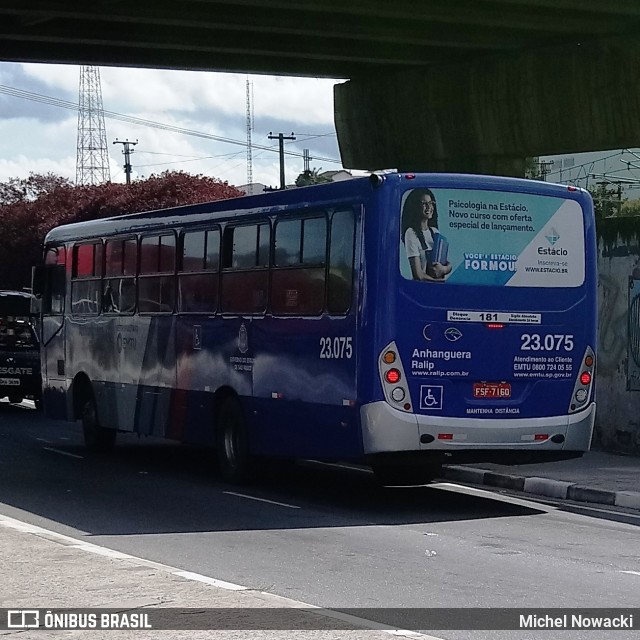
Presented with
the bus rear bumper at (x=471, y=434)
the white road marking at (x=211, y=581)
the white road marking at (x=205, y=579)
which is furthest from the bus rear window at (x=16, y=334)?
the white road marking at (x=211, y=581)

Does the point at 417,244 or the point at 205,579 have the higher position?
the point at 417,244

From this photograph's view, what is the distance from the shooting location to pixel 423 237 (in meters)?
13.6

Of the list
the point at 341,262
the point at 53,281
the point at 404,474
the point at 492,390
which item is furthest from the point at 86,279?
the point at 492,390

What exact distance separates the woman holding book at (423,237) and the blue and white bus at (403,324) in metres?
0.01

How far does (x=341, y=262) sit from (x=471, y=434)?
2.09 m

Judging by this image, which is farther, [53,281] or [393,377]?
[53,281]

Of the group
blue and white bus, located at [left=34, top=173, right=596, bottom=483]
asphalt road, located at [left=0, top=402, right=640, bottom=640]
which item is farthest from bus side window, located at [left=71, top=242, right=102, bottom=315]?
blue and white bus, located at [left=34, top=173, right=596, bottom=483]

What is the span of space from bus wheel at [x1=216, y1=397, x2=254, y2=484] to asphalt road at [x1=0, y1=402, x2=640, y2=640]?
0.18 metres

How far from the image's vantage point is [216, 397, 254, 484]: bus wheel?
15734 mm

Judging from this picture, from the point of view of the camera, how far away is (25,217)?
60312 mm

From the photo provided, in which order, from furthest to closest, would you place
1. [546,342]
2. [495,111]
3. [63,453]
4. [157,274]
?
[495,111] → [63,453] → [157,274] → [546,342]

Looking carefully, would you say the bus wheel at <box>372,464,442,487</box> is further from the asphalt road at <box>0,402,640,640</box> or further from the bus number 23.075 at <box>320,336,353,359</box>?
the bus number 23.075 at <box>320,336,353,359</box>

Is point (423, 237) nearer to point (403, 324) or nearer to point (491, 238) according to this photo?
point (491, 238)

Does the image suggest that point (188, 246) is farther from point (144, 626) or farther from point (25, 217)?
point (25, 217)
